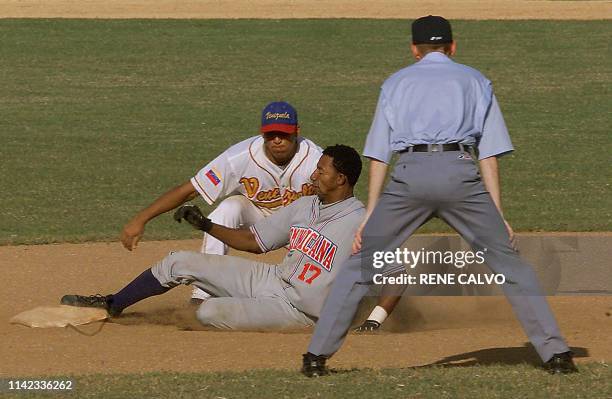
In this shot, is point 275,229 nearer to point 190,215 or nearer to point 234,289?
point 234,289

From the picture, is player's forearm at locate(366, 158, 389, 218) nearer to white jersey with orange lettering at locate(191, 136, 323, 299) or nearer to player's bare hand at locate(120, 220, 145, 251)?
player's bare hand at locate(120, 220, 145, 251)

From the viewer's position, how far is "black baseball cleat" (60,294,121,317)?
25.4 ft

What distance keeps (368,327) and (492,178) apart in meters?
1.81

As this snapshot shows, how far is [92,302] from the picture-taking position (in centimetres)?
775

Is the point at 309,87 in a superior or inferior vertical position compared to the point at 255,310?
superior

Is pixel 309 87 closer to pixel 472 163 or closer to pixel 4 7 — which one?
pixel 4 7

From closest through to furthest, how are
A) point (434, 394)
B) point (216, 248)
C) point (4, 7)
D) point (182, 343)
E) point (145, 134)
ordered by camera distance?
point (434, 394) → point (182, 343) → point (216, 248) → point (145, 134) → point (4, 7)

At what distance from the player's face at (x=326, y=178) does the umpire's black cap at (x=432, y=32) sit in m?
1.25

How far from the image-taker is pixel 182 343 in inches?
279

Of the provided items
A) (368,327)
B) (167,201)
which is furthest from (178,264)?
(368,327)

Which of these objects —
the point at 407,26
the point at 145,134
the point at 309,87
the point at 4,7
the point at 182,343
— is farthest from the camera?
the point at 4,7

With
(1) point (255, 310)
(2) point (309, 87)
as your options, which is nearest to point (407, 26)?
(2) point (309, 87)

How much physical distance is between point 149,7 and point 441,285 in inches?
719

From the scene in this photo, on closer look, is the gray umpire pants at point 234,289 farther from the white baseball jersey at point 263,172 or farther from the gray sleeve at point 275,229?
the white baseball jersey at point 263,172
